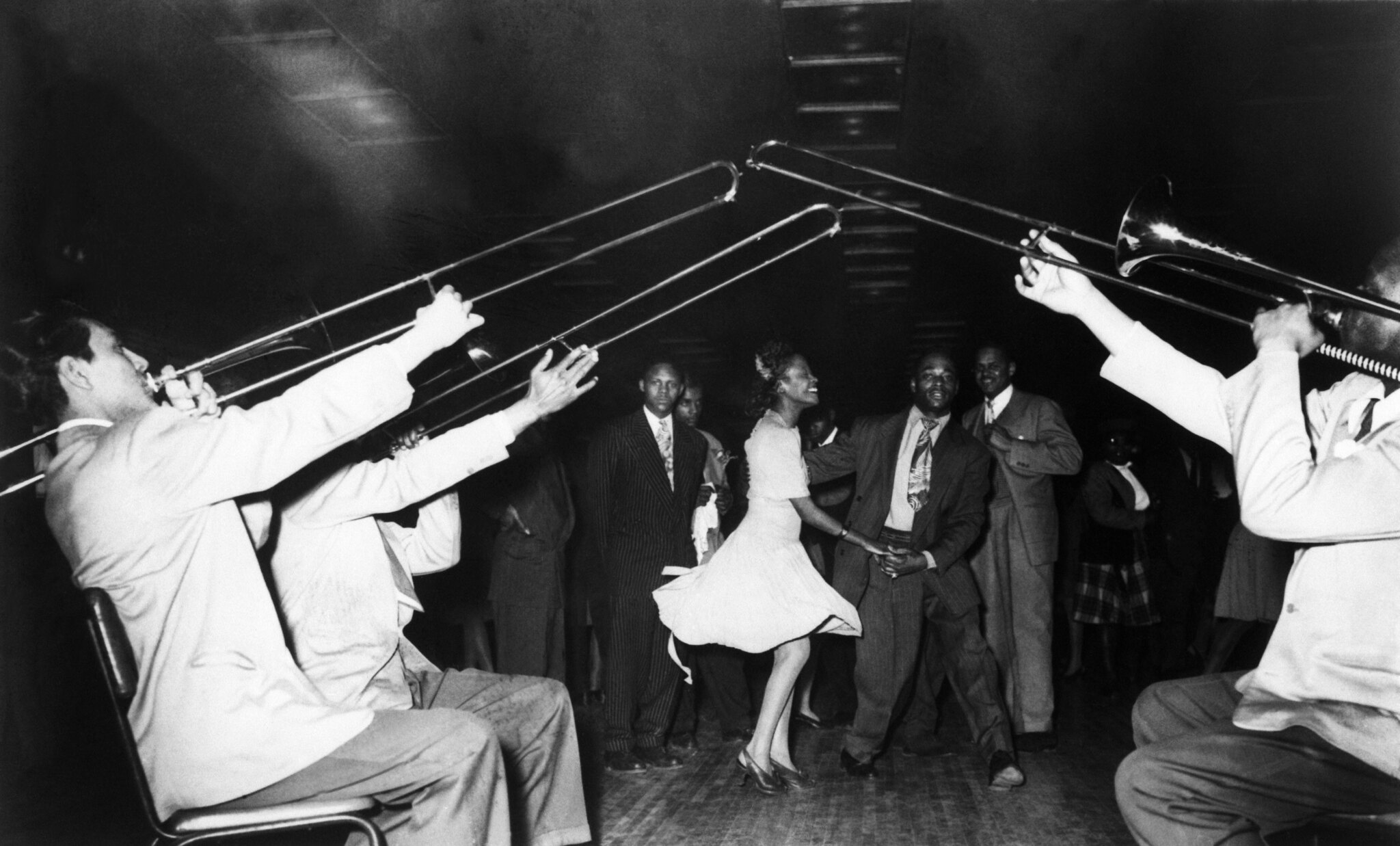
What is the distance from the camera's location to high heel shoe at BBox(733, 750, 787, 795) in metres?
3.95

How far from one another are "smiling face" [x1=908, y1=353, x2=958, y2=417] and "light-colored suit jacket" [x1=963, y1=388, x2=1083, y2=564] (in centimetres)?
34

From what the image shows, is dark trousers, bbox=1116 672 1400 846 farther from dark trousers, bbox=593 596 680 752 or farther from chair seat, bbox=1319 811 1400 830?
dark trousers, bbox=593 596 680 752

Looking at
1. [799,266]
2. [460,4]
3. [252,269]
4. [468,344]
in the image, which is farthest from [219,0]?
[799,266]

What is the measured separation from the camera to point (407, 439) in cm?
327

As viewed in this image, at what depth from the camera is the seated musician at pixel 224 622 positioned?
6.43 feet

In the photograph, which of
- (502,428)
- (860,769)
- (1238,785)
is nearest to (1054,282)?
(1238,785)

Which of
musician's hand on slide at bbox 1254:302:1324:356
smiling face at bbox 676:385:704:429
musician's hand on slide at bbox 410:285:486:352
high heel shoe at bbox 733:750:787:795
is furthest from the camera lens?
smiling face at bbox 676:385:704:429

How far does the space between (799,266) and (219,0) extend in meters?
5.57

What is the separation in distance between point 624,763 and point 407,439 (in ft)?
6.65

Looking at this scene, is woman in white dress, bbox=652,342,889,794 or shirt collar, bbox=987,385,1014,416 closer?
woman in white dress, bbox=652,342,889,794

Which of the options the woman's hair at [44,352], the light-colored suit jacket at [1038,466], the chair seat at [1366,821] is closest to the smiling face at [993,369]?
the light-colored suit jacket at [1038,466]

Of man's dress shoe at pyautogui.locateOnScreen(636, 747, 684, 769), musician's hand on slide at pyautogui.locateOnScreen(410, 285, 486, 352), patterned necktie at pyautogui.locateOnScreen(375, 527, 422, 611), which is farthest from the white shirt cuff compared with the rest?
man's dress shoe at pyautogui.locateOnScreen(636, 747, 684, 769)

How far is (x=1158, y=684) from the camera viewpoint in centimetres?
233

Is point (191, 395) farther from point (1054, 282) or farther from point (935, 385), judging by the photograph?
point (935, 385)
